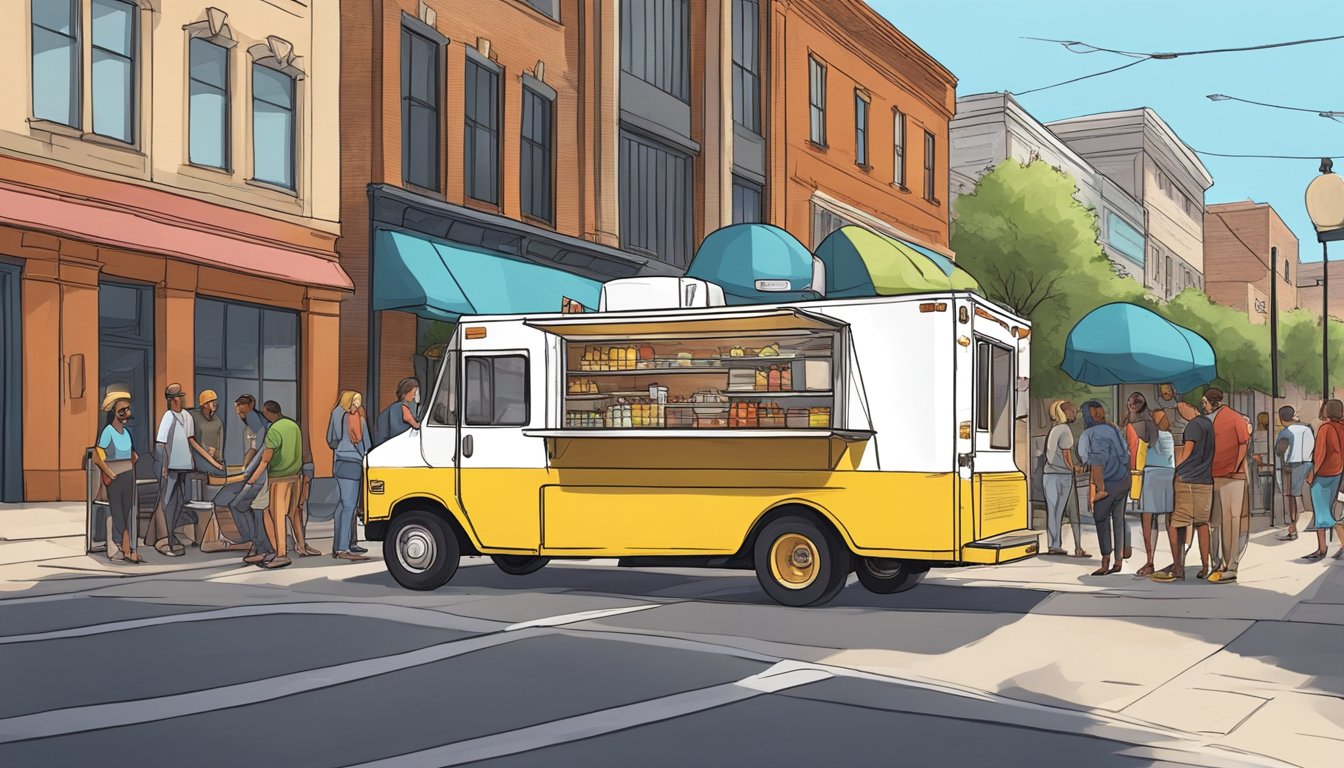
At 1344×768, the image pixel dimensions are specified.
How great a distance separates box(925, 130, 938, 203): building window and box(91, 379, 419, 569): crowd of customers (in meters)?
29.5

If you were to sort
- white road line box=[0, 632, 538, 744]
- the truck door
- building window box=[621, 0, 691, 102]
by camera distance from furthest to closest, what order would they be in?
1. building window box=[621, 0, 691, 102]
2. the truck door
3. white road line box=[0, 632, 538, 744]

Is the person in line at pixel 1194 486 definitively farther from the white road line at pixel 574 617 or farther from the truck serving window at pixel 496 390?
the truck serving window at pixel 496 390

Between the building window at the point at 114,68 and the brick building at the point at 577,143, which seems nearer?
the building window at the point at 114,68

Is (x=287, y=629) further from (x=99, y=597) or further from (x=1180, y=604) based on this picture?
(x=1180, y=604)

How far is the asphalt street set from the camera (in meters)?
6.80

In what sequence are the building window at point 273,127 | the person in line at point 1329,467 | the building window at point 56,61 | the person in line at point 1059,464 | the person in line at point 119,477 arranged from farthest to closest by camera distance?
the building window at point 273,127 < the building window at point 56,61 < the person in line at point 1059,464 < the person in line at point 1329,467 < the person in line at point 119,477

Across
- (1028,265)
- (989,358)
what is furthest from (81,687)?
(1028,265)

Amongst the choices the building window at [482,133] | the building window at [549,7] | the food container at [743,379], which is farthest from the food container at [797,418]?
the building window at [549,7]

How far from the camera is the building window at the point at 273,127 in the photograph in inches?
869

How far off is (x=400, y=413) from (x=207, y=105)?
24.2 feet

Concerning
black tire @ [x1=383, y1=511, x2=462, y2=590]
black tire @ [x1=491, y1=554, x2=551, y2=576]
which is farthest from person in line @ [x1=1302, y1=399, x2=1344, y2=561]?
black tire @ [x1=383, y1=511, x2=462, y2=590]

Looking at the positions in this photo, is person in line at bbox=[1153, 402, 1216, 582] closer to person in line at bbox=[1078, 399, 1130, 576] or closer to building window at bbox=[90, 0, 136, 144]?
person in line at bbox=[1078, 399, 1130, 576]

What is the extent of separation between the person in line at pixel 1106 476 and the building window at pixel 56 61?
12887 mm

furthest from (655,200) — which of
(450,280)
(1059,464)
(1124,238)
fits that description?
(1124,238)
